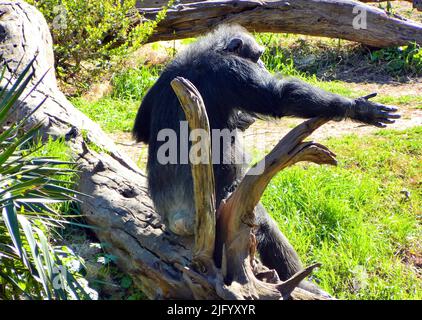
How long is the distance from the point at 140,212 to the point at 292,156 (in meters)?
1.48

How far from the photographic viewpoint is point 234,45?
4.72 metres

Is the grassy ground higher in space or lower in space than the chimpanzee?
lower

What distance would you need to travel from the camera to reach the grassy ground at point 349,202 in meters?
4.77

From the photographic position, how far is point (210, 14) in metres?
8.41

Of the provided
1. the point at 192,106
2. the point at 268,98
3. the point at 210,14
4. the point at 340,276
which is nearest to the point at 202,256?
the point at 192,106

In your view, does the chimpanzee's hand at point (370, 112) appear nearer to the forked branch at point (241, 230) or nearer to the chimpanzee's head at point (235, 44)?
the forked branch at point (241, 230)

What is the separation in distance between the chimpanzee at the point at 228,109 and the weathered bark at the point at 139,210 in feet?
0.75

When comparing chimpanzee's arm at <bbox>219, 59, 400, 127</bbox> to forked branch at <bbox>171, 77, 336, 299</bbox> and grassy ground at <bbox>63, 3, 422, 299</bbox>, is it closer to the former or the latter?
forked branch at <bbox>171, 77, 336, 299</bbox>

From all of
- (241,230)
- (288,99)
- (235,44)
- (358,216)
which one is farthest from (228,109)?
(358,216)

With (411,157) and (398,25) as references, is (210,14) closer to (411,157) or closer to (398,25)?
(398,25)

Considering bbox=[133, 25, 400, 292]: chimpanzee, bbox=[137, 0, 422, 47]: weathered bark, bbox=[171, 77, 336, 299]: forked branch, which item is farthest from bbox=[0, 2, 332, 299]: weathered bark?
bbox=[137, 0, 422, 47]: weathered bark

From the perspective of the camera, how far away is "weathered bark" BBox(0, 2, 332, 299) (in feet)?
11.8

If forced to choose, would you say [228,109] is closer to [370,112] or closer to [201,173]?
[370,112]

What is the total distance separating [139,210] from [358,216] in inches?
74.0
